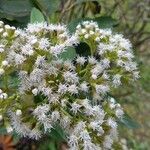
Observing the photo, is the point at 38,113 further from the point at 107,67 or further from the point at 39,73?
the point at 107,67

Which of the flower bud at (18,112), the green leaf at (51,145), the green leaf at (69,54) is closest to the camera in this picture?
the flower bud at (18,112)

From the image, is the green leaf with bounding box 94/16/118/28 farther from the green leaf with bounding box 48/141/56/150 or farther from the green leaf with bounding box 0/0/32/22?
the green leaf with bounding box 48/141/56/150

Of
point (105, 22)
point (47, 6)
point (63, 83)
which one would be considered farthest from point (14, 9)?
point (63, 83)

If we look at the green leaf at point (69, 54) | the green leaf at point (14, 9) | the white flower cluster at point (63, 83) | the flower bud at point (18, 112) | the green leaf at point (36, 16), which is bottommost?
the flower bud at point (18, 112)

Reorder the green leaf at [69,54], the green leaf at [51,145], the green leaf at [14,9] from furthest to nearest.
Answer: the green leaf at [51,145] → the green leaf at [14,9] → the green leaf at [69,54]

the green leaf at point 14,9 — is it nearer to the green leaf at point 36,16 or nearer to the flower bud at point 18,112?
the green leaf at point 36,16

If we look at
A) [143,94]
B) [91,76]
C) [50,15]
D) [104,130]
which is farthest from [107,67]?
[143,94]

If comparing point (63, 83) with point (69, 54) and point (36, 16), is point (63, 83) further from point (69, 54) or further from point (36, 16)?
point (36, 16)

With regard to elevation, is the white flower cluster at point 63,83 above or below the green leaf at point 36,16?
below

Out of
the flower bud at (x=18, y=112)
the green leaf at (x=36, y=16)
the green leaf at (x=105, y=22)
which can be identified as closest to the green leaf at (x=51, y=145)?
the green leaf at (x=105, y=22)
